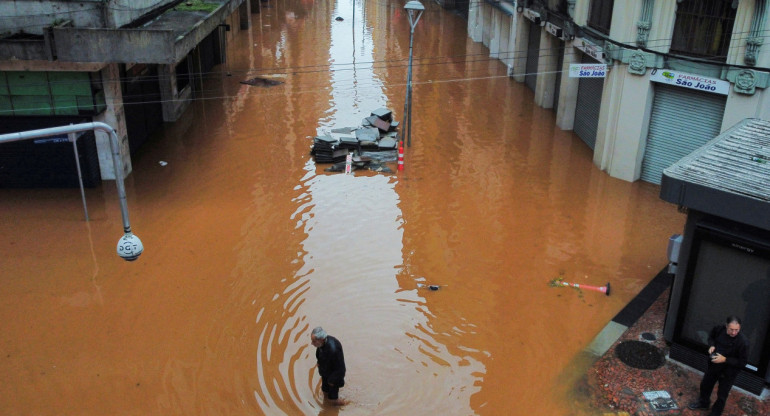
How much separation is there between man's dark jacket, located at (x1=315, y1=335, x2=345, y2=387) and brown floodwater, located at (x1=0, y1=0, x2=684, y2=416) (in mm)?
626

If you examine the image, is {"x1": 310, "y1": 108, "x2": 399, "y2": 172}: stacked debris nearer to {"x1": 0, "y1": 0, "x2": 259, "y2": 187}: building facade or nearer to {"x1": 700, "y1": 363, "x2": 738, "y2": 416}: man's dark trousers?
{"x1": 0, "y1": 0, "x2": 259, "y2": 187}: building facade

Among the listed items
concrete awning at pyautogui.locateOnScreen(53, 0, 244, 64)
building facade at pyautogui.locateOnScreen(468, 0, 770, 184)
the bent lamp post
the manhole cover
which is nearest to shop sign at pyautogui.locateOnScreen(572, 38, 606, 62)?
building facade at pyautogui.locateOnScreen(468, 0, 770, 184)

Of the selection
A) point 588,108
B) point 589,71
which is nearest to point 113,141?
point 589,71

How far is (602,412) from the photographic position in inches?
389

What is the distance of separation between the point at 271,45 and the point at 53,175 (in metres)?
23.9

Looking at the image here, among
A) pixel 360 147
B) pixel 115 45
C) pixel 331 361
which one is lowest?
pixel 360 147

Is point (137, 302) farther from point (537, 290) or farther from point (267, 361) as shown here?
point (537, 290)

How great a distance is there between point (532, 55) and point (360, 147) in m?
12.7

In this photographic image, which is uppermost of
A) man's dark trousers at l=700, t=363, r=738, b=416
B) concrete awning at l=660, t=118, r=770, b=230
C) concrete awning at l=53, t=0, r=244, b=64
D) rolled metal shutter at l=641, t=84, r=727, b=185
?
concrete awning at l=53, t=0, r=244, b=64

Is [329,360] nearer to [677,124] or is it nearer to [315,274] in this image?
[315,274]

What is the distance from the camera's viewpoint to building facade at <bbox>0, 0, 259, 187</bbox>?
15.3m

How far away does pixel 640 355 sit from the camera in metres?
11.1

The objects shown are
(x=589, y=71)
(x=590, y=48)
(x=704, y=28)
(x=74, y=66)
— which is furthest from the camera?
(x=590, y=48)

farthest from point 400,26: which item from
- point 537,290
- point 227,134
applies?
point 537,290
